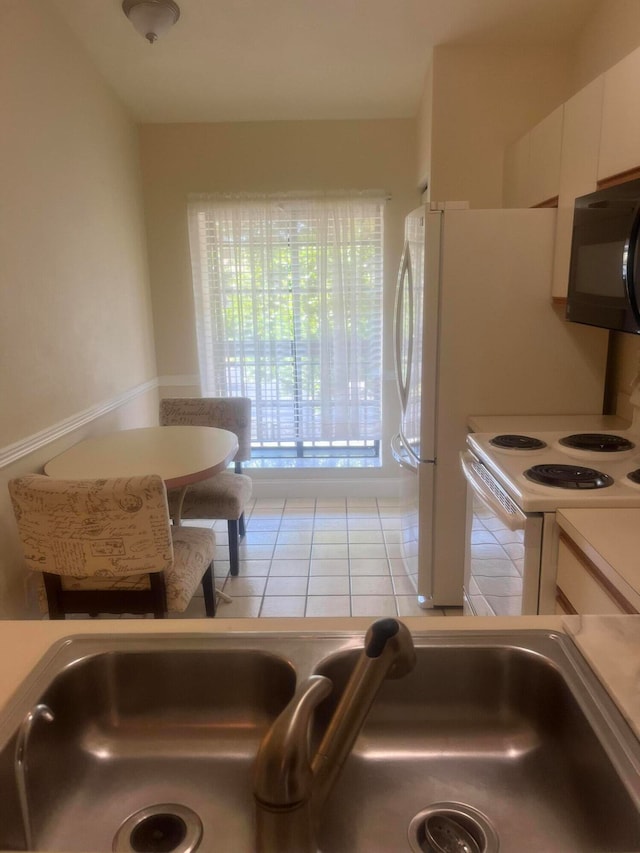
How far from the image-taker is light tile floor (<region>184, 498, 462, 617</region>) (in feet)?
9.29

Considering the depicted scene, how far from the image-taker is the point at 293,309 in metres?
3.96

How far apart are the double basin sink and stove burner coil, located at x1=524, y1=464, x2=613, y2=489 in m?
0.84

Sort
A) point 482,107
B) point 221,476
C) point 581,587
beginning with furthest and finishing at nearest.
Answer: point 221,476
point 482,107
point 581,587

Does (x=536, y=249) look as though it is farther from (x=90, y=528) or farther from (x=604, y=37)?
(x=90, y=528)

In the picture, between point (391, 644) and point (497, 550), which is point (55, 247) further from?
point (391, 644)

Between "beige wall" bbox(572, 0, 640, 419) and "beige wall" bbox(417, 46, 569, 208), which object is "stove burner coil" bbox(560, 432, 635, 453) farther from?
"beige wall" bbox(417, 46, 569, 208)

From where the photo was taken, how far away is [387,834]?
777 mm

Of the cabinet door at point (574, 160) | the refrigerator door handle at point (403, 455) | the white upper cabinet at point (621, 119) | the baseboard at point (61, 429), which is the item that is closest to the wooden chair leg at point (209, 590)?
the baseboard at point (61, 429)

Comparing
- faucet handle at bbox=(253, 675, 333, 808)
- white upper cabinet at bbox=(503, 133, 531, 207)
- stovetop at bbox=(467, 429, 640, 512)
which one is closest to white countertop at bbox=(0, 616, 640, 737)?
faucet handle at bbox=(253, 675, 333, 808)

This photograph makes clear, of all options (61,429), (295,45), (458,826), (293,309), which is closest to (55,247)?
(61,429)

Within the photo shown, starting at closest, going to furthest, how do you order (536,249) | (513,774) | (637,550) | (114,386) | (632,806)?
(632,806) < (513,774) < (637,550) < (536,249) < (114,386)

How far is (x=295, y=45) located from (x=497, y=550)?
8.10ft

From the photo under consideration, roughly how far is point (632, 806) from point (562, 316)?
7.05 ft

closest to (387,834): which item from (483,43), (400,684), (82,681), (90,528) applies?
(400,684)
